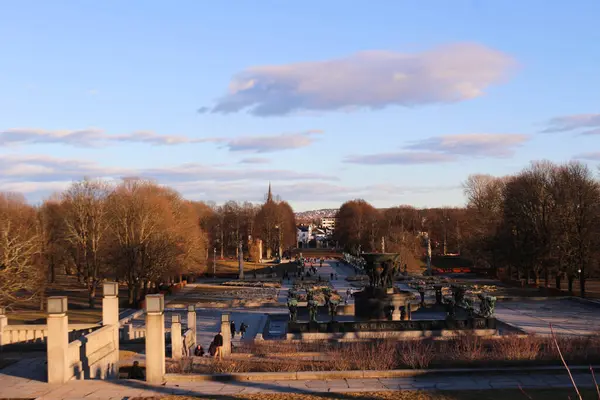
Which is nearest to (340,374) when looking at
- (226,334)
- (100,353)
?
(100,353)

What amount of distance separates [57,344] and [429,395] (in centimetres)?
1017

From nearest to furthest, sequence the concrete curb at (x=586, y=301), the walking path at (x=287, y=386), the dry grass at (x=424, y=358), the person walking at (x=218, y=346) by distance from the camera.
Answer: the walking path at (x=287, y=386)
the dry grass at (x=424, y=358)
the person walking at (x=218, y=346)
the concrete curb at (x=586, y=301)

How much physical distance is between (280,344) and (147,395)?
39.8 ft

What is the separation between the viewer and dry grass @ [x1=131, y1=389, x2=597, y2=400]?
14.2 meters

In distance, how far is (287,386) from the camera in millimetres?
15625

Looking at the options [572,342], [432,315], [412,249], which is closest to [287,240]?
[412,249]

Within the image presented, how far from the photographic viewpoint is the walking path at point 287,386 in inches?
599

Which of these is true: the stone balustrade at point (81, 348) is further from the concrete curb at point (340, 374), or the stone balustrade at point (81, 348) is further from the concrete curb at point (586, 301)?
the concrete curb at point (586, 301)

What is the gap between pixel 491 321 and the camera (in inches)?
1136

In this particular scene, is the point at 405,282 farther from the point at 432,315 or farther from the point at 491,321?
the point at 491,321

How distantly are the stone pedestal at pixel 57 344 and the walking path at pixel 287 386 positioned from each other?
1.38 feet

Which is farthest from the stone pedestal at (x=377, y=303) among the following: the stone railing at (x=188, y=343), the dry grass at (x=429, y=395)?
the dry grass at (x=429, y=395)

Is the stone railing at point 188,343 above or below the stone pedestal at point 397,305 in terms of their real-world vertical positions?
below

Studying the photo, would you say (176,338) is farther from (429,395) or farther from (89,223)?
(89,223)
